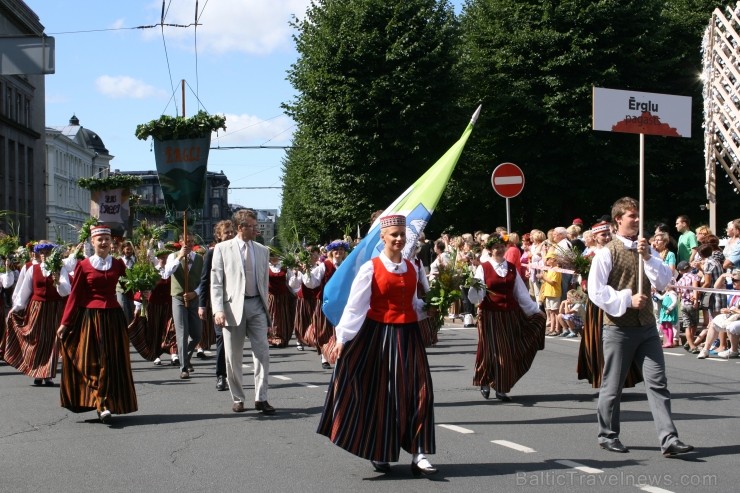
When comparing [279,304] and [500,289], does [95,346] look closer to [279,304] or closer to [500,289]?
[500,289]

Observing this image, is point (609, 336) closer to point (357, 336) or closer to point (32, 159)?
point (357, 336)

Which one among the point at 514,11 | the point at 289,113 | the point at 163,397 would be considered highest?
the point at 514,11

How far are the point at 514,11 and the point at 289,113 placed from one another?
8672mm

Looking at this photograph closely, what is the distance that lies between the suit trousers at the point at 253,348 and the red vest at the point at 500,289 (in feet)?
7.80

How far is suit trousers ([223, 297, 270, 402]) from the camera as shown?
10.1 m

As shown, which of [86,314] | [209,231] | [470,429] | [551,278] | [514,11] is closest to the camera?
[470,429]

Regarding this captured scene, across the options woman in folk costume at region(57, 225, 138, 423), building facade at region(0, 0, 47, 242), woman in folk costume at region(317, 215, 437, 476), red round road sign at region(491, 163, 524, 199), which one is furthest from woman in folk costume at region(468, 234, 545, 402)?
building facade at region(0, 0, 47, 242)

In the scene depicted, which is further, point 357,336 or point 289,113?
point 289,113

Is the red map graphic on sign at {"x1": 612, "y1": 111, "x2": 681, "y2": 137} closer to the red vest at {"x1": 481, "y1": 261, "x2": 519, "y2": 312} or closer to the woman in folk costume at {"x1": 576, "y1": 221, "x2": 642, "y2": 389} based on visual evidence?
the woman in folk costume at {"x1": 576, "y1": 221, "x2": 642, "y2": 389}

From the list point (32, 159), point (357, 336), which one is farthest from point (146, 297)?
point (32, 159)

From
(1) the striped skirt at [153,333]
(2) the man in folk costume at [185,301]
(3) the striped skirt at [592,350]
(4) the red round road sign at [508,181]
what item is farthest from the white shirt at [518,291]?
(4) the red round road sign at [508,181]

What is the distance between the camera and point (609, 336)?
784cm

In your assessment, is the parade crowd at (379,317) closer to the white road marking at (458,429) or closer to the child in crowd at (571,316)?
the child in crowd at (571,316)

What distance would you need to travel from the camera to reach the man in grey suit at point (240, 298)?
10.2m
